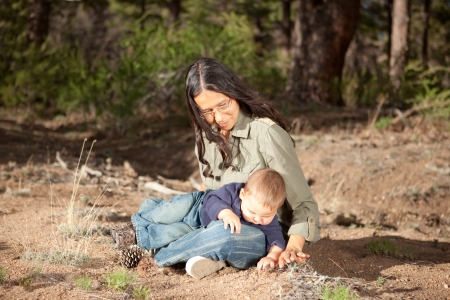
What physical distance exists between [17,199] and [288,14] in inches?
701

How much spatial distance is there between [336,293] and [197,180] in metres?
5.42

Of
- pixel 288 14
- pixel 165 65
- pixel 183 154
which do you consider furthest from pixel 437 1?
pixel 183 154

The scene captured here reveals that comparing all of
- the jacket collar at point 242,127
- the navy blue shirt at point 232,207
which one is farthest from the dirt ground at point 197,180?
the jacket collar at point 242,127

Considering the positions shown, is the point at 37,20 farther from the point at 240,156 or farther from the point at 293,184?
Result: the point at 293,184

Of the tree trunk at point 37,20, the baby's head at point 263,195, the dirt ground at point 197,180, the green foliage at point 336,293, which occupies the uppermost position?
the tree trunk at point 37,20

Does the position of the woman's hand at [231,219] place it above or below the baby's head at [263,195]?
below

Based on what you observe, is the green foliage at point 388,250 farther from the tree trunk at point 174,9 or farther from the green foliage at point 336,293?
the tree trunk at point 174,9

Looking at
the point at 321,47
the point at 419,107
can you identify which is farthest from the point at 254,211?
the point at 321,47

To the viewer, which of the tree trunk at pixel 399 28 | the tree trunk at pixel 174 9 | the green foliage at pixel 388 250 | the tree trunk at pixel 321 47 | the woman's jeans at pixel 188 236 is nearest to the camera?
the woman's jeans at pixel 188 236

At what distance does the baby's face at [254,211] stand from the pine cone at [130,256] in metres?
0.81

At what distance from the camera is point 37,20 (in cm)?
1435

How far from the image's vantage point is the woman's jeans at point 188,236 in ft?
11.5

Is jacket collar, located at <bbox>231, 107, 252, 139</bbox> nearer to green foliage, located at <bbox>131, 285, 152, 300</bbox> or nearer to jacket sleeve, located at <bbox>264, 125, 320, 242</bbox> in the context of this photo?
jacket sleeve, located at <bbox>264, 125, 320, 242</bbox>

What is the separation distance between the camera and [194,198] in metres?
3.94
